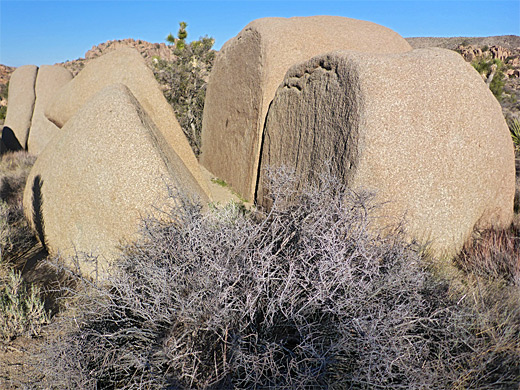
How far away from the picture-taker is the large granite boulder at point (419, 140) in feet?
10.3

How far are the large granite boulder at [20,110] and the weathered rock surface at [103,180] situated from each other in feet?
24.3

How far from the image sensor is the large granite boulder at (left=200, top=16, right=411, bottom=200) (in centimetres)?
554

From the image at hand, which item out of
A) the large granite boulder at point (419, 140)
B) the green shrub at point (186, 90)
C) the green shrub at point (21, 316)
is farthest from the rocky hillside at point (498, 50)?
the green shrub at point (21, 316)

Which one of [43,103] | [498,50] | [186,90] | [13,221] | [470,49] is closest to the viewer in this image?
[13,221]

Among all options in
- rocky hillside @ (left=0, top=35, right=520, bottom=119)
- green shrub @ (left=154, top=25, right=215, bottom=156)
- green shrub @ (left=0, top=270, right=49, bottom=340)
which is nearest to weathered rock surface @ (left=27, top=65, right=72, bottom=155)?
green shrub @ (left=154, top=25, right=215, bottom=156)

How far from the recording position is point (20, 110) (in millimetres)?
10445

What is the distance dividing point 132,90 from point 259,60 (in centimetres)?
192

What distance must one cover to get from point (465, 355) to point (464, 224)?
1.73m

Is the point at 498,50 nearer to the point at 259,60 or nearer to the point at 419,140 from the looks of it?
the point at 259,60

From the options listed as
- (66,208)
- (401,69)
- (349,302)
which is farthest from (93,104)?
(349,302)

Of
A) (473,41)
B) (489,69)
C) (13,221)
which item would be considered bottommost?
(13,221)

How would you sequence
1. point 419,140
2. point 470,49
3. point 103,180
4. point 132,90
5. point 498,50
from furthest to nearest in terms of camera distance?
1. point 498,50
2. point 470,49
3. point 132,90
4. point 103,180
5. point 419,140

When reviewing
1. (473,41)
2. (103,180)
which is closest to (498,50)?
Result: (473,41)

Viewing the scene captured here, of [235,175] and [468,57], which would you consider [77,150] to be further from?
[468,57]
